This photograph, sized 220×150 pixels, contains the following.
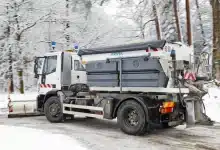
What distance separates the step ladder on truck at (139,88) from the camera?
7590 millimetres

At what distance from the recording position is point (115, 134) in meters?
8.16

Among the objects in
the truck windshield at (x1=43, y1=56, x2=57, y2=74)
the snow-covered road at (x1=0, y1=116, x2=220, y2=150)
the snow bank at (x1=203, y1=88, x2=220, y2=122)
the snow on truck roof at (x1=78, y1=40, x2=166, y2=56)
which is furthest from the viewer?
the snow bank at (x1=203, y1=88, x2=220, y2=122)

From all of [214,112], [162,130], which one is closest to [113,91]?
[162,130]

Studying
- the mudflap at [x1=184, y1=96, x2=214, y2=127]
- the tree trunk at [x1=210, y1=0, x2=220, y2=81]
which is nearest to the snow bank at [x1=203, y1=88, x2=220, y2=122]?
the tree trunk at [x1=210, y1=0, x2=220, y2=81]

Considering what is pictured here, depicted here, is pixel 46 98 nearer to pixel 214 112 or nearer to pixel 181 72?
pixel 181 72

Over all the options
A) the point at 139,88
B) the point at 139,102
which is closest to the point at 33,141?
the point at 139,102

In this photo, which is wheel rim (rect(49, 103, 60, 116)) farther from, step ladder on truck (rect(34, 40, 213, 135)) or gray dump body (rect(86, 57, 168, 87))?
gray dump body (rect(86, 57, 168, 87))

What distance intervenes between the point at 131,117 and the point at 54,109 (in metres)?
3.23

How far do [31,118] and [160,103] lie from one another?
17.9 feet

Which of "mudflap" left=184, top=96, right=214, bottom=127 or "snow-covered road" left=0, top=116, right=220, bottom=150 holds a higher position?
"mudflap" left=184, top=96, right=214, bottom=127

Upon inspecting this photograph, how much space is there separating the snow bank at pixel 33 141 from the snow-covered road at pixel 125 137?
0.30 m

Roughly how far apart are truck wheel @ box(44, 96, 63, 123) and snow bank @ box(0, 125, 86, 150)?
2.26 metres

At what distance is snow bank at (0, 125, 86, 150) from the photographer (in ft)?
20.3

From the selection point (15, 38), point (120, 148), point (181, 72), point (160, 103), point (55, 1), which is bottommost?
point (120, 148)
